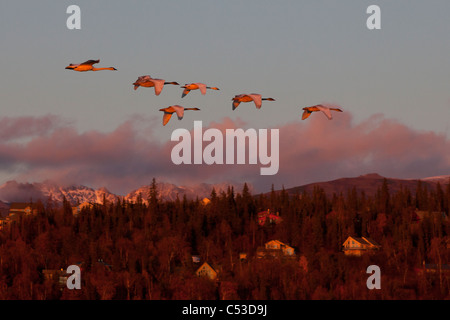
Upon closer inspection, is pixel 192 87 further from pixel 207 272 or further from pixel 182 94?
pixel 207 272

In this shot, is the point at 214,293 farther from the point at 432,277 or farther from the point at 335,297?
the point at 432,277

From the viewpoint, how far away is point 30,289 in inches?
7028

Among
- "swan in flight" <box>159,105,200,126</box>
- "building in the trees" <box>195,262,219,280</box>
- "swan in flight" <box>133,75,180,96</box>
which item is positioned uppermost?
"swan in flight" <box>133,75,180,96</box>

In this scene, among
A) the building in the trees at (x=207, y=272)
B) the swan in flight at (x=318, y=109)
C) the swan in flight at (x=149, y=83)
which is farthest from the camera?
the building in the trees at (x=207, y=272)

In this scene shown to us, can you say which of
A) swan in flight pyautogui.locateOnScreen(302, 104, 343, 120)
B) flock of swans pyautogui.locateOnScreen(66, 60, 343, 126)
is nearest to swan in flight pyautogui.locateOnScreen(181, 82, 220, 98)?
flock of swans pyautogui.locateOnScreen(66, 60, 343, 126)

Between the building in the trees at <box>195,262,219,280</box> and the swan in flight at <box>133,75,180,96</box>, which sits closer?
the swan in flight at <box>133,75,180,96</box>

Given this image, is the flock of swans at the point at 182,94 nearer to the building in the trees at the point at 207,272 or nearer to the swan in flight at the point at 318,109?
the swan in flight at the point at 318,109

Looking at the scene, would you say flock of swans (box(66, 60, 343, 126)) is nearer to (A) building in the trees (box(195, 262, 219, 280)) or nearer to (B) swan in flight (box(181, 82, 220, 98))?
(B) swan in flight (box(181, 82, 220, 98))

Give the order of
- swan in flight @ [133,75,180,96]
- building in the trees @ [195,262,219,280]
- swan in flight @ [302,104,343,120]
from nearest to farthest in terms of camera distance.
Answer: swan in flight @ [133,75,180,96] → swan in flight @ [302,104,343,120] → building in the trees @ [195,262,219,280]

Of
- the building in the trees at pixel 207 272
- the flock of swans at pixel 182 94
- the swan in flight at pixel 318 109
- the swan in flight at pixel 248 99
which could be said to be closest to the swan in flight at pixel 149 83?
the flock of swans at pixel 182 94

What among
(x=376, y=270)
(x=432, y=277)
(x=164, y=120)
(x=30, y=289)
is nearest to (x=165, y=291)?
(x=30, y=289)

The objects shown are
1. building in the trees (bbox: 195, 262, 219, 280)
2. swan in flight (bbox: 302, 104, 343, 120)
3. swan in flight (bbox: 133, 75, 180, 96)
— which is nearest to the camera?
swan in flight (bbox: 133, 75, 180, 96)
